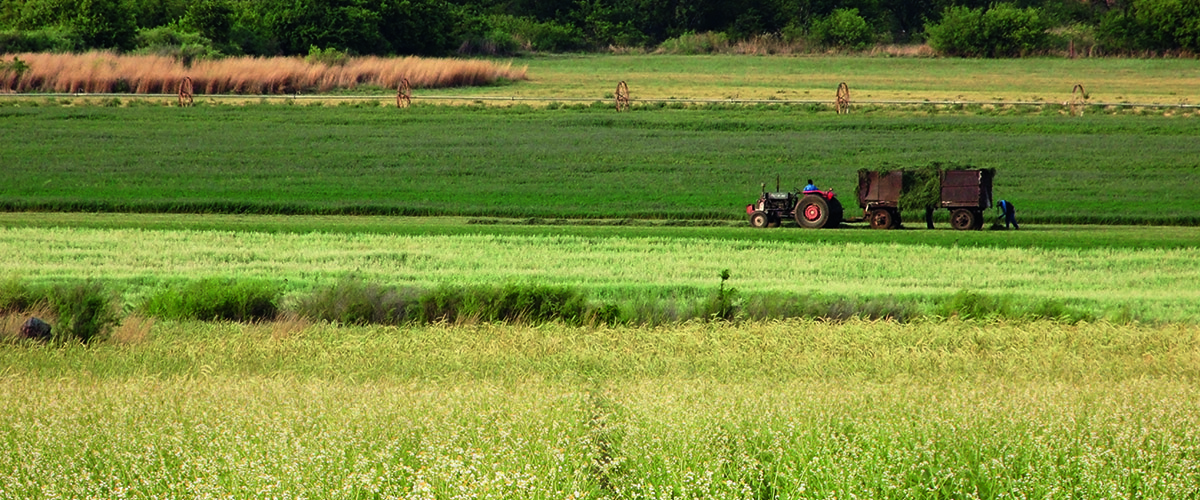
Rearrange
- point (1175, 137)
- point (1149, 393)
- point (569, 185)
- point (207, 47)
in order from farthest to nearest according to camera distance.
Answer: point (207, 47) < point (1175, 137) < point (569, 185) < point (1149, 393)

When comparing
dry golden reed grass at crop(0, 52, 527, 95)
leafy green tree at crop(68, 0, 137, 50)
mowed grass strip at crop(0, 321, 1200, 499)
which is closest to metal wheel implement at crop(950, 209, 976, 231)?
mowed grass strip at crop(0, 321, 1200, 499)

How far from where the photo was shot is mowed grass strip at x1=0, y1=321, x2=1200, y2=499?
24.6ft

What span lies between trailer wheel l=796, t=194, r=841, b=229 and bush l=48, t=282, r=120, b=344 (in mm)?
16961

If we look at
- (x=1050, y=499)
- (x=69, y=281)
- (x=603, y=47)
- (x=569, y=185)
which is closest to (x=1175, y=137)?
(x=569, y=185)

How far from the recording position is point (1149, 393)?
9.27 m

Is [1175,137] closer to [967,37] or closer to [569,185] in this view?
[569,185]

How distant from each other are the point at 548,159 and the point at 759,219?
13698 mm

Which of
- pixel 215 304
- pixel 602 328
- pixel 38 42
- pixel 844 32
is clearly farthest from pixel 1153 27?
pixel 215 304

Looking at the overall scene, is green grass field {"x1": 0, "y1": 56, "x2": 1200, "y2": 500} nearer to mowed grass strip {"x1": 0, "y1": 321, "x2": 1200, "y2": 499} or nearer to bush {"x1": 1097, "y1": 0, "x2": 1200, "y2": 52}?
mowed grass strip {"x1": 0, "y1": 321, "x2": 1200, "y2": 499}

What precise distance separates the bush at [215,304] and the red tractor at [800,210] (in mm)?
14692

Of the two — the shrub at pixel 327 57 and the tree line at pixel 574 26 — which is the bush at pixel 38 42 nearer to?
the tree line at pixel 574 26

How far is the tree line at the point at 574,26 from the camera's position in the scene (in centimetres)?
7156

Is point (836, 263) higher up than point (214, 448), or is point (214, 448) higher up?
point (214, 448)

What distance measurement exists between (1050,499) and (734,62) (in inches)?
3100
